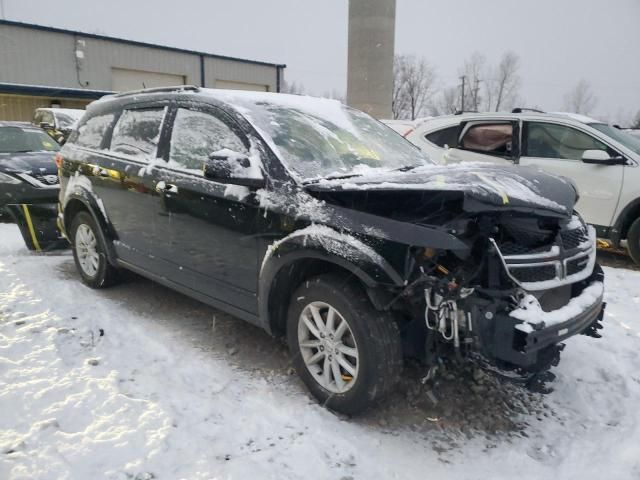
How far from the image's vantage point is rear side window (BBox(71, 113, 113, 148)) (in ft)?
15.8

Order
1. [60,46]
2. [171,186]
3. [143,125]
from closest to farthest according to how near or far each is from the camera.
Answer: [171,186], [143,125], [60,46]

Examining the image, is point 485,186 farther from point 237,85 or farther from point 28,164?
point 237,85

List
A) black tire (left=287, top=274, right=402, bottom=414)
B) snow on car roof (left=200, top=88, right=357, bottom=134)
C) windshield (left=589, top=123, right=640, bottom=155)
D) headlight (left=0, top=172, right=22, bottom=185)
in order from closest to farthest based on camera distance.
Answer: black tire (left=287, top=274, right=402, bottom=414) → snow on car roof (left=200, top=88, right=357, bottom=134) → windshield (left=589, top=123, right=640, bottom=155) → headlight (left=0, top=172, right=22, bottom=185)

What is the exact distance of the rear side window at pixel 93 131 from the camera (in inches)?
190

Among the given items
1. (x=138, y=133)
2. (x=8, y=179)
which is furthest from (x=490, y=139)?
(x=8, y=179)

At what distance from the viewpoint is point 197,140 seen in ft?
12.5

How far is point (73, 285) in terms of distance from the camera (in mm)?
5020

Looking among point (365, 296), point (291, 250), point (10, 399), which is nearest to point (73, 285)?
point (10, 399)

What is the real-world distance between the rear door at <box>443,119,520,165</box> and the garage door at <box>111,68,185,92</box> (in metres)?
26.4

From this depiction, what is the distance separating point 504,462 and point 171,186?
282cm

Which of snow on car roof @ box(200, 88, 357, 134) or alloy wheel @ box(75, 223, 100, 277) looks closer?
snow on car roof @ box(200, 88, 357, 134)

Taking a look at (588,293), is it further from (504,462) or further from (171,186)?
(171,186)

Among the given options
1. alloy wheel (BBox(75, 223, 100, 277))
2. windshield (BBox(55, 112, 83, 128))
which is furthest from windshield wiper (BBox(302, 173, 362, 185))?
windshield (BBox(55, 112, 83, 128))

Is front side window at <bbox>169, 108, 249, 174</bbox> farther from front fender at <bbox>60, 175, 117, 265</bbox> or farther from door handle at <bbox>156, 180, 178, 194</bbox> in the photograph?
front fender at <bbox>60, 175, 117, 265</bbox>
